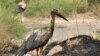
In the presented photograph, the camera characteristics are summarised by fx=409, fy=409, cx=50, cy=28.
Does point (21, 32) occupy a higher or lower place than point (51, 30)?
lower

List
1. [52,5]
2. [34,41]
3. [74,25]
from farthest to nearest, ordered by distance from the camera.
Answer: [52,5]
[74,25]
[34,41]

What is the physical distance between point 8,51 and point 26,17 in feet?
23.9

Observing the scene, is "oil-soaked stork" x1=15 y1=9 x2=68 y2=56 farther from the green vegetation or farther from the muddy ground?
the green vegetation

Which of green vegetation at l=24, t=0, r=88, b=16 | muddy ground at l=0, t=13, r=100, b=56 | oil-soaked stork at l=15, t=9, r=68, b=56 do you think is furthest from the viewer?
green vegetation at l=24, t=0, r=88, b=16

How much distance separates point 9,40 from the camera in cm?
1155

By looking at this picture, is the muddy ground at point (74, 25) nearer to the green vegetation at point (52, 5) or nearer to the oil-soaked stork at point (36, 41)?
the green vegetation at point (52, 5)

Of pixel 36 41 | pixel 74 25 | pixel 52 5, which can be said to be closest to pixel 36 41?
pixel 36 41

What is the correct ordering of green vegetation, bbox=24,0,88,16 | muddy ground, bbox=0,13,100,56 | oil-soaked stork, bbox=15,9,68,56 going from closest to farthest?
oil-soaked stork, bbox=15,9,68,56 → muddy ground, bbox=0,13,100,56 → green vegetation, bbox=24,0,88,16

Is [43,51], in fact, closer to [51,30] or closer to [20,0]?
[51,30]

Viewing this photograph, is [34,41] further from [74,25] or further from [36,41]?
[74,25]

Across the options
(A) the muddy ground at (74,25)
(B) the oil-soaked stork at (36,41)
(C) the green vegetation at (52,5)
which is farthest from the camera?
(C) the green vegetation at (52,5)

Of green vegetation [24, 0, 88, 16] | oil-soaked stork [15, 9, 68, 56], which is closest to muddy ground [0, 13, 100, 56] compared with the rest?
green vegetation [24, 0, 88, 16]

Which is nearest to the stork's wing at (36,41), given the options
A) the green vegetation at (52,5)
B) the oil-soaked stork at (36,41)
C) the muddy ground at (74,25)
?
the oil-soaked stork at (36,41)

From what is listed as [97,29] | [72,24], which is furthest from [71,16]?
[97,29]
